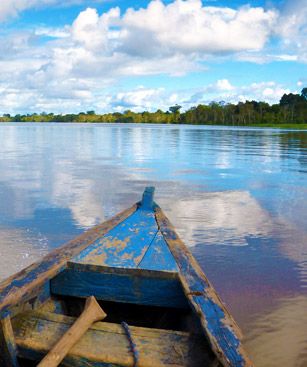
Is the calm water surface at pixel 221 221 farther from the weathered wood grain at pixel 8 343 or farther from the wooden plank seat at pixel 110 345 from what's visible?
the weathered wood grain at pixel 8 343

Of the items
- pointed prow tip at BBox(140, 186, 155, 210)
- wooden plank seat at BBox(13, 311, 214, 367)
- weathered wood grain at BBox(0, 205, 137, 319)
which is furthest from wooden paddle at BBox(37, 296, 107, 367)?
pointed prow tip at BBox(140, 186, 155, 210)

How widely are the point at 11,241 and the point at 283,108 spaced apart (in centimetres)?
12224

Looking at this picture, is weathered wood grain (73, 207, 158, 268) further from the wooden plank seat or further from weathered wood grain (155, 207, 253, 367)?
the wooden plank seat

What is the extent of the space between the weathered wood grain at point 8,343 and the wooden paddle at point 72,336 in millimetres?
353

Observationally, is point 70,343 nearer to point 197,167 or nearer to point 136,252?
point 136,252

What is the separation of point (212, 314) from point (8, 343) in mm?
1338

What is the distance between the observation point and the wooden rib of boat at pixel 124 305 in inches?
106

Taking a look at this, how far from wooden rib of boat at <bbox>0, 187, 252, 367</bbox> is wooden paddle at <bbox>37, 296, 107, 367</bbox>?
2.3 inches

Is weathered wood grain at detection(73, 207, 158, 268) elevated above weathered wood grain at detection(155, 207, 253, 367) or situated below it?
above

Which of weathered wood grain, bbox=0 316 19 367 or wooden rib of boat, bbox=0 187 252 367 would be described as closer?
wooden rib of boat, bbox=0 187 252 367

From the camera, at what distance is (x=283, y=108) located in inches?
4774

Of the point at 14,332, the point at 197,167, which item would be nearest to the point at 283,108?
the point at 197,167

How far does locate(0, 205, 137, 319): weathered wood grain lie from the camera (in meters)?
3.05

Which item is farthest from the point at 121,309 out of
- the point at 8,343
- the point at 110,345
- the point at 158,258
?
the point at 8,343
